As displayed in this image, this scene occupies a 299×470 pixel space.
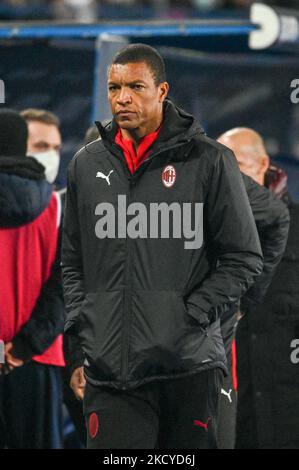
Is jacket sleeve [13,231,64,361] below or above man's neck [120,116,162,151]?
below

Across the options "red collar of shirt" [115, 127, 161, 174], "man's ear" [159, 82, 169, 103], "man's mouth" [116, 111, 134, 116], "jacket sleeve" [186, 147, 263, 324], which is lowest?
"jacket sleeve" [186, 147, 263, 324]

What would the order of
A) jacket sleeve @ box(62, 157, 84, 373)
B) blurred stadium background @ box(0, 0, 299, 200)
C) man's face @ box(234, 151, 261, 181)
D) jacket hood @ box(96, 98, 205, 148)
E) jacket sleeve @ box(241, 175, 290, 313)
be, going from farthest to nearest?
blurred stadium background @ box(0, 0, 299, 200) → man's face @ box(234, 151, 261, 181) → jacket sleeve @ box(241, 175, 290, 313) → jacket sleeve @ box(62, 157, 84, 373) → jacket hood @ box(96, 98, 205, 148)

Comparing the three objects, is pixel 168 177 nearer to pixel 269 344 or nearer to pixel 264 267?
pixel 264 267

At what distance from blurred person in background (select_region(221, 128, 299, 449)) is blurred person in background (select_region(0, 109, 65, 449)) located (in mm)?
854

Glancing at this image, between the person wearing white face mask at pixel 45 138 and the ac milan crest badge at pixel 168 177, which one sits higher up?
the person wearing white face mask at pixel 45 138

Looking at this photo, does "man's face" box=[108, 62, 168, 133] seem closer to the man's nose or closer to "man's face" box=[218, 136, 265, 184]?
the man's nose

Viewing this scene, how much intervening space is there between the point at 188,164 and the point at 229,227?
24 centimetres

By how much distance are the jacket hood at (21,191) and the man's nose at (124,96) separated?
129 centimetres

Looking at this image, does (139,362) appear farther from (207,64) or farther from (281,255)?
(207,64)

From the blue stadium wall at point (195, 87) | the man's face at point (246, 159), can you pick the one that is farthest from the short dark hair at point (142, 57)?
the blue stadium wall at point (195, 87)

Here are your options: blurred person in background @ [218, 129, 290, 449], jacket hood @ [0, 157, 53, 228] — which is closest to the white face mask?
jacket hood @ [0, 157, 53, 228]

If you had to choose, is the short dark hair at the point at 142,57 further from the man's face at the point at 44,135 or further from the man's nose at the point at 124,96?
the man's face at the point at 44,135

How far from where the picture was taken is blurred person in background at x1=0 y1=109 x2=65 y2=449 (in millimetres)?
4969

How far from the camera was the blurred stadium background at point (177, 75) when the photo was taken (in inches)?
245
